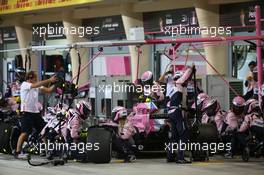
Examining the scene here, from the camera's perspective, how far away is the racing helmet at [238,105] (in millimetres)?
13578

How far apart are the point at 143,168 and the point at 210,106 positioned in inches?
97.1

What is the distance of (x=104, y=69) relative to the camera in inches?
877

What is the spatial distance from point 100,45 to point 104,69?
1018 cm

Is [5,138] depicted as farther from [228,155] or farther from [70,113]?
[228,155]

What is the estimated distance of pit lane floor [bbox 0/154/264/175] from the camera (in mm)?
11711

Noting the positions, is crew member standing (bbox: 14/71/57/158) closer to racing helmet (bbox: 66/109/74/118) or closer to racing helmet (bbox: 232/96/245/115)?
racing helmet (bbox: 66/109/74/118)

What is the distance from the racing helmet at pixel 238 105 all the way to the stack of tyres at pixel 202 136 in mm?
605

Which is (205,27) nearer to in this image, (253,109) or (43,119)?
(253,109)

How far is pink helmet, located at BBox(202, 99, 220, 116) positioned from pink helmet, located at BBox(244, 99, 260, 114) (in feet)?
2.30

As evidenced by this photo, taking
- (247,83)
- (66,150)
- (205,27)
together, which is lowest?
(66,150)

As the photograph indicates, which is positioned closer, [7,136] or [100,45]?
[100,45]

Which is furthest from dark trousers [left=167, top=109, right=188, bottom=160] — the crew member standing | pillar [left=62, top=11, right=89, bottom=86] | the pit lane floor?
pillar [left=62, top=11, right=89, bottom=86]

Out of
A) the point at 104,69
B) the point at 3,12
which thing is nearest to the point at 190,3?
the point at 104,69

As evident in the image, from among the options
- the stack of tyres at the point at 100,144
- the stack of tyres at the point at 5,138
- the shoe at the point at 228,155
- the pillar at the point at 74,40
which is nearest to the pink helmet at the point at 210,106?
the shoe at the point at 228,155
